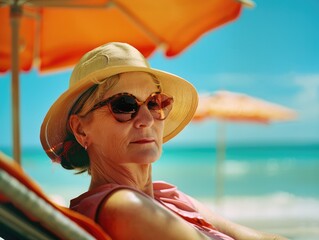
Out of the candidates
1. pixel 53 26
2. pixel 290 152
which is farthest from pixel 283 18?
pixel 53 26

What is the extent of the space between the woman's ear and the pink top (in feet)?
0.64

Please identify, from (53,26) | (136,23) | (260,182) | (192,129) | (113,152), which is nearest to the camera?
(113,152)

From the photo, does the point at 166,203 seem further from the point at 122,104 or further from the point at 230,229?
the point at 122,104

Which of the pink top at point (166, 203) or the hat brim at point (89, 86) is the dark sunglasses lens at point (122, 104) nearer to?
the hat brim at point (89, 86)

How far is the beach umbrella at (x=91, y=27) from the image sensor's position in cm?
386

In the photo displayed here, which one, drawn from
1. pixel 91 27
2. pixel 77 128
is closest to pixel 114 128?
pixel 77 128

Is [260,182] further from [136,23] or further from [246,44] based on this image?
[136,23]

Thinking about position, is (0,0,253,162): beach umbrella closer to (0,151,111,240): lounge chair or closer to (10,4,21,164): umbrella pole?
Result: (10,4,21,164): umbrella pole

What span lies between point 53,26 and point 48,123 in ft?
9.51

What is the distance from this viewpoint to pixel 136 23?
171 inches

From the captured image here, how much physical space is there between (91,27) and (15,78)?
0.99 metres

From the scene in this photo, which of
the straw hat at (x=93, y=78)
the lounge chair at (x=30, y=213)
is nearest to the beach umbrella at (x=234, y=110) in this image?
the straw hat at (x=93, y=78)

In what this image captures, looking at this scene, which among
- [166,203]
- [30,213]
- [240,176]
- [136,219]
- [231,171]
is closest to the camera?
[30,213]

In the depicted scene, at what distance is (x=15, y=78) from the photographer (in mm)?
3783
